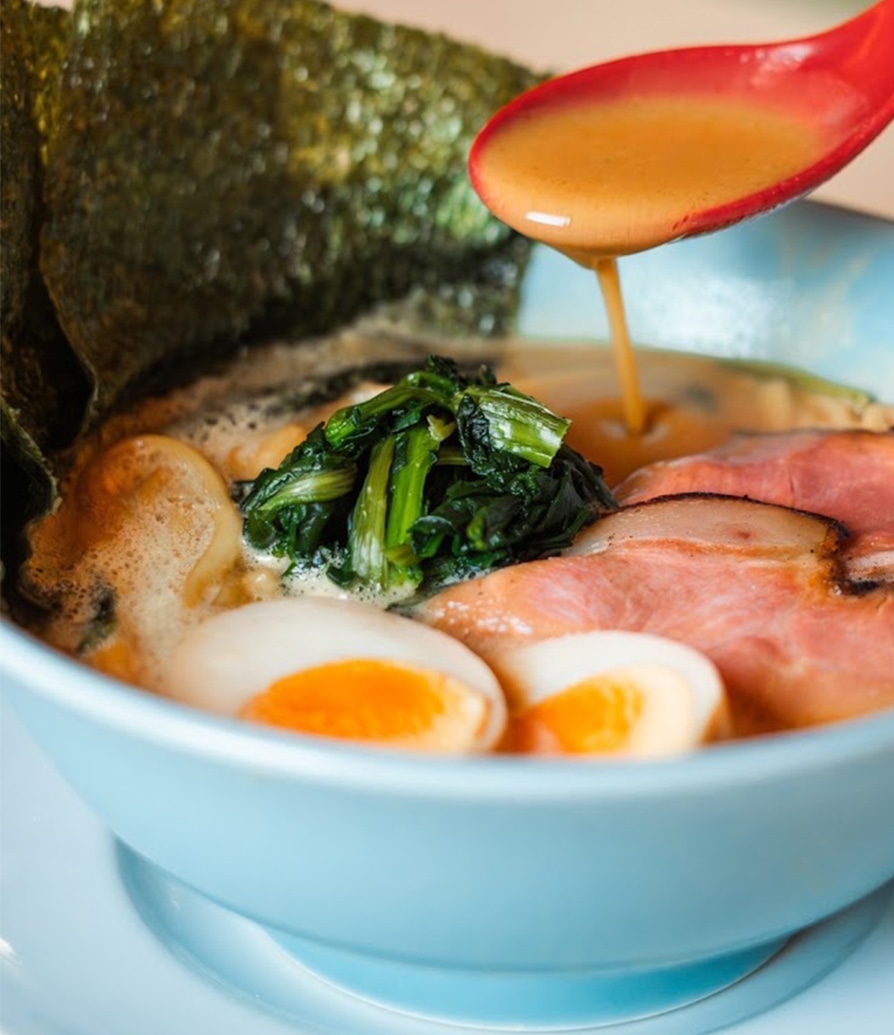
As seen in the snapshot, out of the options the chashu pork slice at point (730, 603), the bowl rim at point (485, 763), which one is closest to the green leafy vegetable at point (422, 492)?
the chashu pork slice at point (730, 603)

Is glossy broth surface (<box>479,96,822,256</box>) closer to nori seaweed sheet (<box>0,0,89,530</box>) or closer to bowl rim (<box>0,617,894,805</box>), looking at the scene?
nori seaweed sheet (<box>0,0,89,530</box>)

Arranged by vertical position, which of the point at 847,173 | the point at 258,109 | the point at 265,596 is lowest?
the point at 847,173

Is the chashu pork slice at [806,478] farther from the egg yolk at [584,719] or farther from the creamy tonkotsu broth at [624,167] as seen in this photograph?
the egg yolk at [584,719]

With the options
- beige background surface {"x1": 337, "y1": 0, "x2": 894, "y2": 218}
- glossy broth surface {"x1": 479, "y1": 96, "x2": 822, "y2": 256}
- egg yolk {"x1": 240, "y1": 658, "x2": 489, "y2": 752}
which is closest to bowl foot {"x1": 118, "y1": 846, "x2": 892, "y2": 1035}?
egg yolk {"x1": 240, "y1": 658, "x2": 489, "y2": 752}

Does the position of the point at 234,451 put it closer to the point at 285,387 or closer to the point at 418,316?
the point at 285,387

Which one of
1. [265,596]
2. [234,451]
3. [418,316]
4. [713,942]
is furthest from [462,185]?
[713,942]

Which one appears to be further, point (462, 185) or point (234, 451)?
point (462, 185)

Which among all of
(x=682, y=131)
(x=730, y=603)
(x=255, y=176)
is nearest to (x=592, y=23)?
(x=255, y=176)
